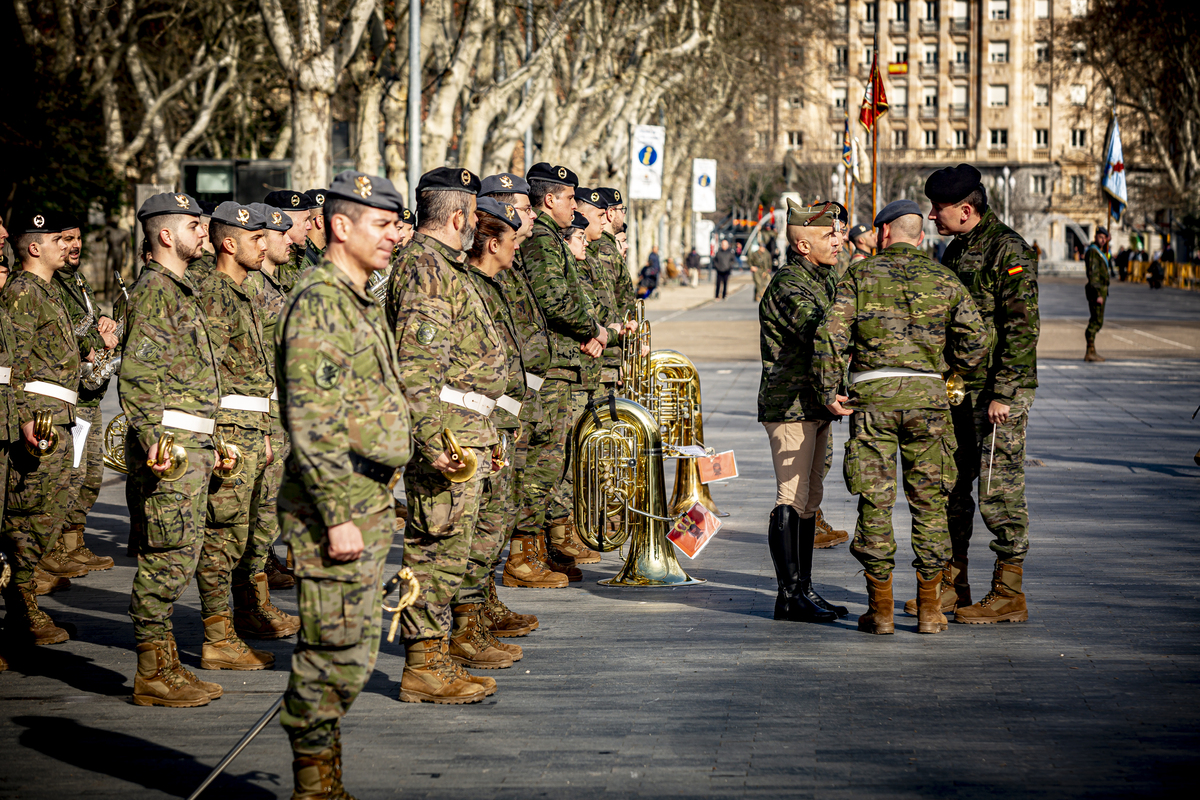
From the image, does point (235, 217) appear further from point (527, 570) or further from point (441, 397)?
point (527, 570)

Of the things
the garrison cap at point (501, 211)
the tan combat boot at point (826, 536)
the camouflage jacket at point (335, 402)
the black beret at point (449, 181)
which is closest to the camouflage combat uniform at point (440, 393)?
the black beret at point (449, 181)

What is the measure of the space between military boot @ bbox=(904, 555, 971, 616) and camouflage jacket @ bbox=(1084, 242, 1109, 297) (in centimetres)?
1648

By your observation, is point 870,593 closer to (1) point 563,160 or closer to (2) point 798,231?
(2) point 798,231

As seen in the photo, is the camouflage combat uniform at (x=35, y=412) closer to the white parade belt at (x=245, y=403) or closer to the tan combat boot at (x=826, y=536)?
the white parade belt at (x=245, y=403)

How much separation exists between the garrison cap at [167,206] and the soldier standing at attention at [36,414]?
1223 mm

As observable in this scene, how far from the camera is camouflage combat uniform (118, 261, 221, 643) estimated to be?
5863mm

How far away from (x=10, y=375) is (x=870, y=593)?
4.37 meters

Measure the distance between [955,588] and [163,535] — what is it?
4056mm

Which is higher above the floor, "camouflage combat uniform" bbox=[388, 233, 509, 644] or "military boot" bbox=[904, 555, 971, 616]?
"camouflage combat uniform" bbox=[388, 233, 509, 644]

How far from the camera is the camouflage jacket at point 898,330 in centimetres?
678

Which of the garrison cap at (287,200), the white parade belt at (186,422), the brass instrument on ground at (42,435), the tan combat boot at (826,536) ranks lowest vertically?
the tan combat boot at (826,536)

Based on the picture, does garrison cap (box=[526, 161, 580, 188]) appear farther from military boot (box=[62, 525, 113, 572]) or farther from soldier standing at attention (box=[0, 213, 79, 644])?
military boot (box=[62, 525, 113, 572])

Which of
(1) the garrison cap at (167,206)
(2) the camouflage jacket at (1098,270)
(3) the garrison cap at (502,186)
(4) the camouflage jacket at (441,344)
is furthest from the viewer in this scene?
(2) the camouflage jacket at (1098,270)

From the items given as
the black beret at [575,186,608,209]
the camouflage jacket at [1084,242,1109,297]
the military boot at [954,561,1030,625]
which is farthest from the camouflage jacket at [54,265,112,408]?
the camouflage jacket at [1084,242,1109,297]
